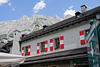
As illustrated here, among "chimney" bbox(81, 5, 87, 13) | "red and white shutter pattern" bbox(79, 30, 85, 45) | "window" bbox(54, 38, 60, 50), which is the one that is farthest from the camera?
"chimney" bbox(81, 5, 87, 13)

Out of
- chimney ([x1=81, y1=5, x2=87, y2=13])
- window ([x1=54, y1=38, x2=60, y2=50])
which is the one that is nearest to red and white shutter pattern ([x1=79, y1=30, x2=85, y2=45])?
window ([x1=54, y1=38, x2=60, y2=50])

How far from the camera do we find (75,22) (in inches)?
429

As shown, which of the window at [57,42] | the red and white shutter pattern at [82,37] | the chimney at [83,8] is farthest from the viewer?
the chimney at [83,8]

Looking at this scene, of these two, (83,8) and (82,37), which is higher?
(83,8)

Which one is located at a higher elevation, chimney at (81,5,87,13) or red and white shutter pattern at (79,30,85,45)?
chimney at (81,5,87,13)

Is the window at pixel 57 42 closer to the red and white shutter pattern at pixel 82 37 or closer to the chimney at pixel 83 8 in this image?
the red and white shutter pattern at pixel 82 37

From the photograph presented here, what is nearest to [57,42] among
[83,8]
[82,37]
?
[82,37]

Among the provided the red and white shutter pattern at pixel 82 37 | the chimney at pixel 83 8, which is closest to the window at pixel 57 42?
the red and white shutter pattern at pixel 82 37

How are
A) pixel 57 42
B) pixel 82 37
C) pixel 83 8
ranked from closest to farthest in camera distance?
pixel 82 37, pixel 57 42, pixel 83 8

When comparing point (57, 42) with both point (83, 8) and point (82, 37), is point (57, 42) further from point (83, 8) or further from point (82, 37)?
Answer: point (83, 8)

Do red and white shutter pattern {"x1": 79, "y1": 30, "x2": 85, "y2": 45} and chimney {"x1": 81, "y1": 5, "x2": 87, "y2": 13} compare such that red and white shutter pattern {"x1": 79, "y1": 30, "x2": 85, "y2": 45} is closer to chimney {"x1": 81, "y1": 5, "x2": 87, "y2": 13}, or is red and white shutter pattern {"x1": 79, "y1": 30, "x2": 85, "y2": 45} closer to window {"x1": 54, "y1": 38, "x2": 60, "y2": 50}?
window {"x1": 54, "y1": 38, "x2": 60, "y2": 50}

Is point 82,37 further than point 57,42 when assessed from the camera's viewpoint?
No

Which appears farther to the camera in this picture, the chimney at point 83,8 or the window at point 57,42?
the chimney at point 83,8

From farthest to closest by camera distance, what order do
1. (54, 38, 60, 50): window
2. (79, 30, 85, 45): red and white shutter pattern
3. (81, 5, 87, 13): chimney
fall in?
1. (81, 5, 87, 13): chimney
2. (54, 38, 60, 50): window
3. (79, 30, 85, 45): red and white shutter pattern
